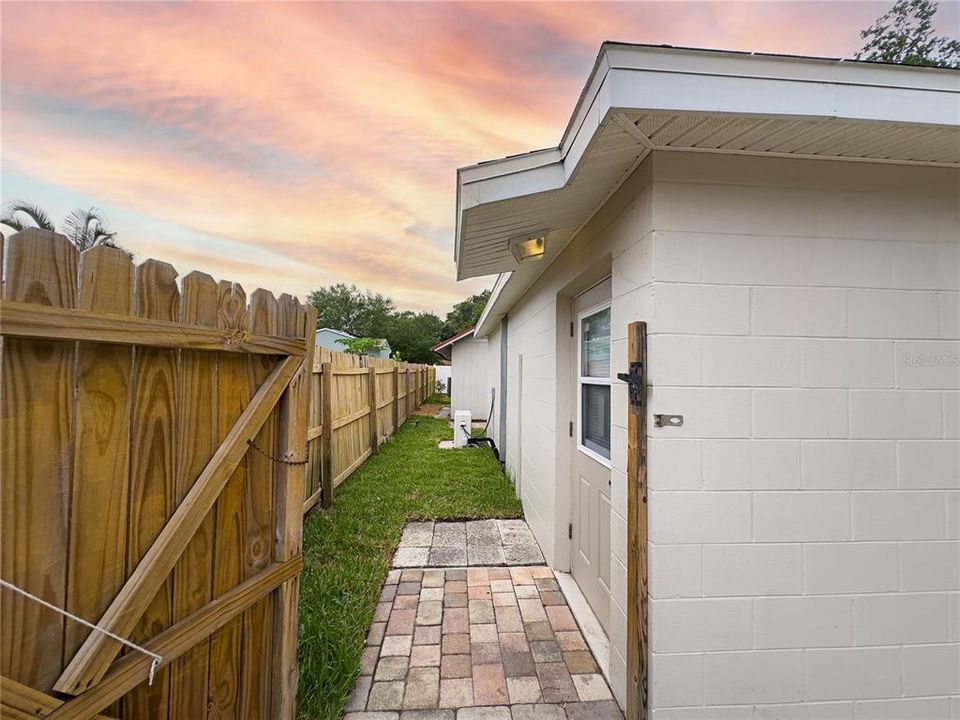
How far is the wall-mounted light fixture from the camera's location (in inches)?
109

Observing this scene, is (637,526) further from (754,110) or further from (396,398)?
(396,398)

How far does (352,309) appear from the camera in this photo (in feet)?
139

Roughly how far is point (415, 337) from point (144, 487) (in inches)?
1498

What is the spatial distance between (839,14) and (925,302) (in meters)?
2.58

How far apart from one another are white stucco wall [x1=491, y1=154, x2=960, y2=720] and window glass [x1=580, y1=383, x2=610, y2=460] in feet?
3.10

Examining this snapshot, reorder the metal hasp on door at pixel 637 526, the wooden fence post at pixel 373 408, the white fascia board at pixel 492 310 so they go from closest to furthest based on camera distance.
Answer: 1. the metal hasp on door at pixel 637 526
2. the white fascia board at pixel 492 310
3. the wooden fence post at pixel 373 408

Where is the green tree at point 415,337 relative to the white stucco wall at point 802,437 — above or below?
above

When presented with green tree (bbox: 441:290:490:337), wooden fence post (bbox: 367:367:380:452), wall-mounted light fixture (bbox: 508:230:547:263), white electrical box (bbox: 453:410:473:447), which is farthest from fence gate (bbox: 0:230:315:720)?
green tree (bbox: 441:290:490:337)

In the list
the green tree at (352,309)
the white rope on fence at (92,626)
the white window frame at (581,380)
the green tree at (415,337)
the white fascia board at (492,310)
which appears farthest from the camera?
the green tree at (352,309)

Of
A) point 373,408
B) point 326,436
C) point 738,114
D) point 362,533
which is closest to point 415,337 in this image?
point 373,408

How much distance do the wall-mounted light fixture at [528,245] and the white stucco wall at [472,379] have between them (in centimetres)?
957

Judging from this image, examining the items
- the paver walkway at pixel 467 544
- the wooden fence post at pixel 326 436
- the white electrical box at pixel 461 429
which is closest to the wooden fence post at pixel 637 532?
the paver walkway at pixel 467 544

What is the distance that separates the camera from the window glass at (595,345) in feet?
8.98

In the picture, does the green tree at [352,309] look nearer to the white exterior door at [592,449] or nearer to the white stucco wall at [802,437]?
the white exterior door at [592,449]
